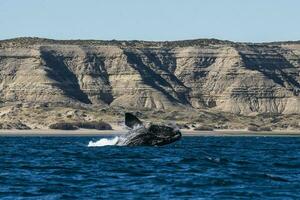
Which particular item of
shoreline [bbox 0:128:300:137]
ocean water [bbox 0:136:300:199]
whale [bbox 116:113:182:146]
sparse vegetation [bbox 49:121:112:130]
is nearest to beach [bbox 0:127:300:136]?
shoreline [bbox 0:128:300:137]

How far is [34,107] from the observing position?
200 m

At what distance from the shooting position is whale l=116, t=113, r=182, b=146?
232ft

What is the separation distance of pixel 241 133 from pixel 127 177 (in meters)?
141

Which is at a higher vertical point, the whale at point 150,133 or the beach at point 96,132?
the whale at point 150,133

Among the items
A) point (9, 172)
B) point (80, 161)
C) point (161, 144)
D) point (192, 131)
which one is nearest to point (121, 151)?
point (161, 144)

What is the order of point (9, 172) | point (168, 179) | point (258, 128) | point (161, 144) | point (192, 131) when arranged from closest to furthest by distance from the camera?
point (168, 179), point (9, 172), point (161, 144), point (192, 131), point (258, 128)

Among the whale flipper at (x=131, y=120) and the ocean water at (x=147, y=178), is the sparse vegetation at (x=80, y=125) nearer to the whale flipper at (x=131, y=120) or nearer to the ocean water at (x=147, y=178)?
the whale flipper at (x=131, y=120)

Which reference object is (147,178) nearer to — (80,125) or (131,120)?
(131,120)

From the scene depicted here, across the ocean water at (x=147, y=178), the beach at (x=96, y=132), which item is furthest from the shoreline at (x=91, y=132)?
the ocean water at (x=147, y=178)

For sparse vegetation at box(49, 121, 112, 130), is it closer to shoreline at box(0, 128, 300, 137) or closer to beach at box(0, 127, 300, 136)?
beach at box(0, 127, 300, 136)

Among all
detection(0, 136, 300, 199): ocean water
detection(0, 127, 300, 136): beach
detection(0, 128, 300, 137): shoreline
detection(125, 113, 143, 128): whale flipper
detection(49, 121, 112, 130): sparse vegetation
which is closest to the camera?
detection(0, 136, 300, 199): ocean water

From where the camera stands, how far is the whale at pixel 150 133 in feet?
232

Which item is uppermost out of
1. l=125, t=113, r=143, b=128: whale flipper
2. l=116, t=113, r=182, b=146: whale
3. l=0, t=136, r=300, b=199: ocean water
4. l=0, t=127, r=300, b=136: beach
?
l=125, t=113, r=143, b=128: whale flipper

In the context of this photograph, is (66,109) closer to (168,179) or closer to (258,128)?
(258,128)
